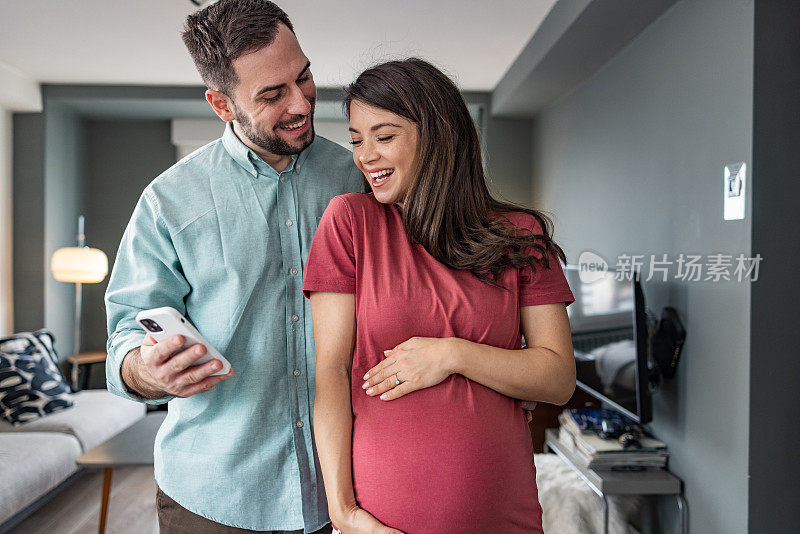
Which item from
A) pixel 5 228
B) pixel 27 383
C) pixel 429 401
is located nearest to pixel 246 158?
pixel 429 401

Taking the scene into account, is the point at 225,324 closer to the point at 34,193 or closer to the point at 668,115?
the point at 668,115

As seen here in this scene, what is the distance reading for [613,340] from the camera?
296cm

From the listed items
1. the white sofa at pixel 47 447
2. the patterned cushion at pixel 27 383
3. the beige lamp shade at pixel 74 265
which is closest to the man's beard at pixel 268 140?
the white sofa at pixel 47 447

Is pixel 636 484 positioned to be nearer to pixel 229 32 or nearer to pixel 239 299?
pixel 239 299

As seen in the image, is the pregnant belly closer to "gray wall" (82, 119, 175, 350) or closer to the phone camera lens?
the phone camera lens

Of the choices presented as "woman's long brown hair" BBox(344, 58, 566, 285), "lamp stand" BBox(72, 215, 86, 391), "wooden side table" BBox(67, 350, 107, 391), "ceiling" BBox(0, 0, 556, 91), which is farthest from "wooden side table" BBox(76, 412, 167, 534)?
"woman's long brown hair" BBox(344, 58, 566, 285)

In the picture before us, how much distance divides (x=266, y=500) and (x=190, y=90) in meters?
4.81

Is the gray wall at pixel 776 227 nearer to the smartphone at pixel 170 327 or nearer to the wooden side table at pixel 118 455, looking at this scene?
the smartphone at pixel 170 327

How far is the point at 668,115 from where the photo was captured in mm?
2926

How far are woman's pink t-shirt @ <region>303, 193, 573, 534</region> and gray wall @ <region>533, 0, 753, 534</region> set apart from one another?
147cm

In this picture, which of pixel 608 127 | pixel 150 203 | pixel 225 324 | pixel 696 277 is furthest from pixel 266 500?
pixel 608 127

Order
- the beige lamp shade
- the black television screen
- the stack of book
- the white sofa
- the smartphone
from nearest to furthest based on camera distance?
the smartphone
the black television screen
the stack of book
the white sofa
the beige lamp shade

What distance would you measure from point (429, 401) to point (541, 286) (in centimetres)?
28

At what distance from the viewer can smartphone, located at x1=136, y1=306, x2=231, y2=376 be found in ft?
3.28
